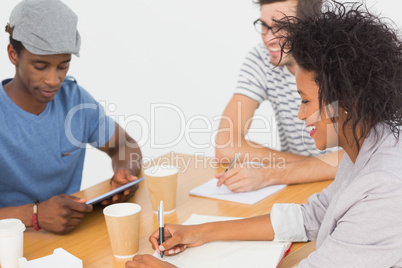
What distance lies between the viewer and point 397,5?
3.22 meters

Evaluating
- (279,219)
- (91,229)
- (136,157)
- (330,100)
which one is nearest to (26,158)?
(136,157)

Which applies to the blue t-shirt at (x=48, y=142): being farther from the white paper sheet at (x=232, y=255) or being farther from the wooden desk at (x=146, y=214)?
the white paper sheet at (x=232, y=255)

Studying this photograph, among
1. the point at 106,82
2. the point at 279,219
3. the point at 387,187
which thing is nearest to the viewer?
the point at 387,187

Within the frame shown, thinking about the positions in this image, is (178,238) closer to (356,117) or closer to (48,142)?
(356,117)

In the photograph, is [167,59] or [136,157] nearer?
[136,157]

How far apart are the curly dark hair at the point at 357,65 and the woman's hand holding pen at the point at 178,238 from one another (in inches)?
18.6

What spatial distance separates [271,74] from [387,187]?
1286 mm

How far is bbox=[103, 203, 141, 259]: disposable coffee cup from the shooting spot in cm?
114

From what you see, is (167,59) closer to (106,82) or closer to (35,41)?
(106,82)

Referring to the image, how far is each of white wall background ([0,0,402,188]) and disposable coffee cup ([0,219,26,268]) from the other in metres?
2.44

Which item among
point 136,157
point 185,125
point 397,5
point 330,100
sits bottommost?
point 185,125

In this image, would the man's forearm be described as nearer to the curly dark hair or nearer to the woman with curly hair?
the woman with curly hair

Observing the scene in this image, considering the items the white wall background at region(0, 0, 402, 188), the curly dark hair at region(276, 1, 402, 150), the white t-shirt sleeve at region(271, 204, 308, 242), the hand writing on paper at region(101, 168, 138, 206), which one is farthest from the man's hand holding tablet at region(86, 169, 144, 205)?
the white wall background at region(0, 0, 402, 188)

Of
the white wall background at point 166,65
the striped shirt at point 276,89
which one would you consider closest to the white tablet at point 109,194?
the striped shirt at point 276,89
